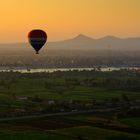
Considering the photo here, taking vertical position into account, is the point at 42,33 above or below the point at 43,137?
above

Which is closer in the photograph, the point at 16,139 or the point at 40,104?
the point at 16,139

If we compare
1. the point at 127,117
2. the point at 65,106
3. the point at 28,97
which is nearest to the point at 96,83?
the point at 28,97

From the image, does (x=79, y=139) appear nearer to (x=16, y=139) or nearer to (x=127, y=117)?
(x=16, y=139)

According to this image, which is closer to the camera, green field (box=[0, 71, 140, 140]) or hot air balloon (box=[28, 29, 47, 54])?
green field (box=[0, 71, 140, 140])

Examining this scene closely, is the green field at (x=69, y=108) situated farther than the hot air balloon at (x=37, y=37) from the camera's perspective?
No

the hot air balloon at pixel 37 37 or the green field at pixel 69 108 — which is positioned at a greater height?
the hot air balloon at pixel 37 37

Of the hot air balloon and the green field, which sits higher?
the hot air balloon

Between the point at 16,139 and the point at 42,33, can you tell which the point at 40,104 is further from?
the point at 16,139

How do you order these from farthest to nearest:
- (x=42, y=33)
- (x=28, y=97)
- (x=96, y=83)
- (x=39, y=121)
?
(x=96, y=83)
(x=28, y=97)
(x=39, y=121)
(x=42, y=33)

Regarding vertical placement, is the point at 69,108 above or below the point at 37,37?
below

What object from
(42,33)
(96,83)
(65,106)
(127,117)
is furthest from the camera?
(96,83)

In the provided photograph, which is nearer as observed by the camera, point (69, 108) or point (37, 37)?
point (37, 37)
